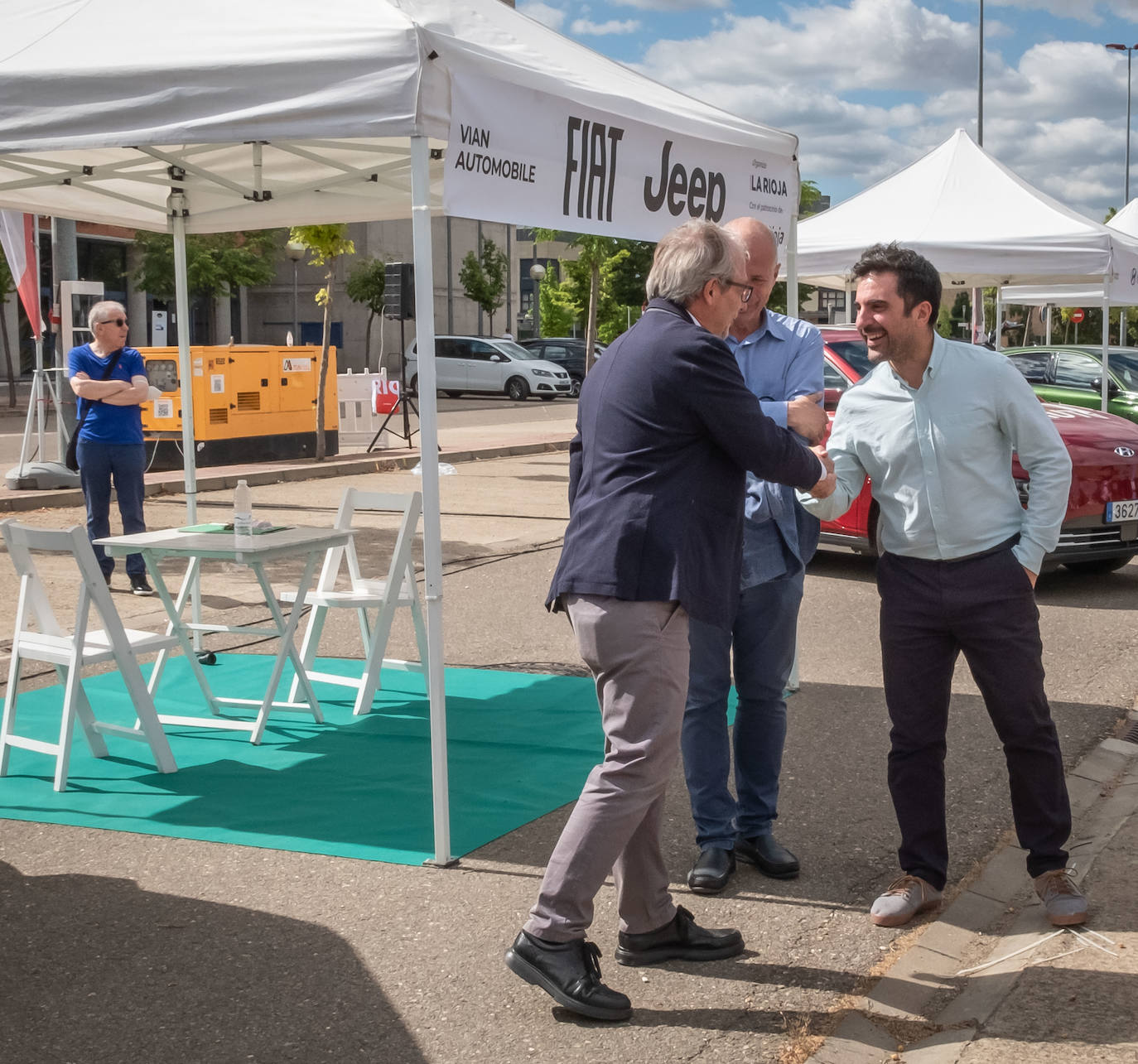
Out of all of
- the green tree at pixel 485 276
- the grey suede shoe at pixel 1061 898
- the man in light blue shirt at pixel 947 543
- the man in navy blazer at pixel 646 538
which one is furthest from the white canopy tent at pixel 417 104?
the green tree at pixel 485 276

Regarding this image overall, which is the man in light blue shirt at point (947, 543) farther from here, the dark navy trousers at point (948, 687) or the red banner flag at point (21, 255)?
the red banner flag at point (21, 255)

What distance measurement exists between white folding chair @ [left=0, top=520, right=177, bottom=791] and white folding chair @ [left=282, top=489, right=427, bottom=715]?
932 millimetres

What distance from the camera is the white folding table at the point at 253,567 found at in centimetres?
596

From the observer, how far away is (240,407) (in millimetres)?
19062

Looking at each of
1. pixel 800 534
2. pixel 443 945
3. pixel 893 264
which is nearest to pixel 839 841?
pixel 800 534

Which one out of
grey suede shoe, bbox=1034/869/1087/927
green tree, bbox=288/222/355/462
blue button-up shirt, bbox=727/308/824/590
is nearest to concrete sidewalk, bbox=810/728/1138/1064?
grey suede shoe, bbox=1034/869/1087/927

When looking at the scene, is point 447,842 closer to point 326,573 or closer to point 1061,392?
point 326,573

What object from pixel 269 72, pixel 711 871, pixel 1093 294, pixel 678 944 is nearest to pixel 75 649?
pixel 269 72

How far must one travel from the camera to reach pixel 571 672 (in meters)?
7.37

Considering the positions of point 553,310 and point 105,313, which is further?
point 553,310

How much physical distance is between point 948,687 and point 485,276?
53.2 m

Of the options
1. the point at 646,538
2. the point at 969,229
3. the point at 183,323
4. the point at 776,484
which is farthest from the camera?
the point at 969,229

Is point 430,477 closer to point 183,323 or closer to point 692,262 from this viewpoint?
point 692,262

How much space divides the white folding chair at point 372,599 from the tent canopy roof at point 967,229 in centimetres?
597
